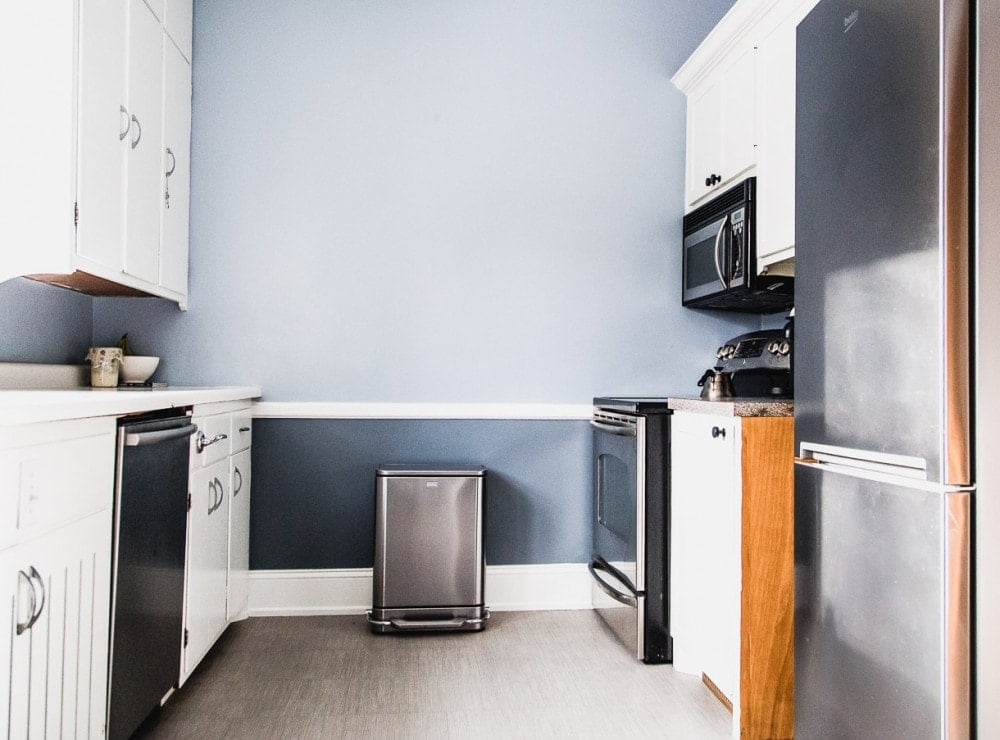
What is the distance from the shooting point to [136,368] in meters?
2.71

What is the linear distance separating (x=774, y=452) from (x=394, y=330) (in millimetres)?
1635

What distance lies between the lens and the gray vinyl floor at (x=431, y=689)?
1.98m

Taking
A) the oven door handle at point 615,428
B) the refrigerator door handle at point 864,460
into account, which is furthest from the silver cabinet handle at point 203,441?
the refrigerator door handle at point 864,460

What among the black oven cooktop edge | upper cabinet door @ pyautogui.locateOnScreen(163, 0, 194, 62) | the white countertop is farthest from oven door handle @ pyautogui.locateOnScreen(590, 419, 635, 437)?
upper cabinet door @ pyautogui.locateOnScreen(163, 0, 194, 62)

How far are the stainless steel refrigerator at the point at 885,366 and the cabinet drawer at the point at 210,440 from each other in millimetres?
1644

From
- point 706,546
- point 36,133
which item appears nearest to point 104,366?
point 36,133

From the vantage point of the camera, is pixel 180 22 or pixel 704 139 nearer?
pixel 180 22

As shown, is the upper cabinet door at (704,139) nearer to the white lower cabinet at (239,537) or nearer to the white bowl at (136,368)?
the white lower cabinet at (239,537)

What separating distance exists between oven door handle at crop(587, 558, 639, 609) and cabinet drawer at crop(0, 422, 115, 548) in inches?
65.3

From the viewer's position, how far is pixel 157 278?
262cm

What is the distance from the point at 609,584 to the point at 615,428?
0.58 metres

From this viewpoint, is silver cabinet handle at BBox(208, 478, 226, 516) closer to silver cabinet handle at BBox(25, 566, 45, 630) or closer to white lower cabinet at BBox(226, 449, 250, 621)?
white lower cabinet at BBox(226, 449, 250, 621)

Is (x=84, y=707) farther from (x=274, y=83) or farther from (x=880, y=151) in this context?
(x=274, y=83)

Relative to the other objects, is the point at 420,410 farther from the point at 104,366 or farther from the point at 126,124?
the point at 126,124
